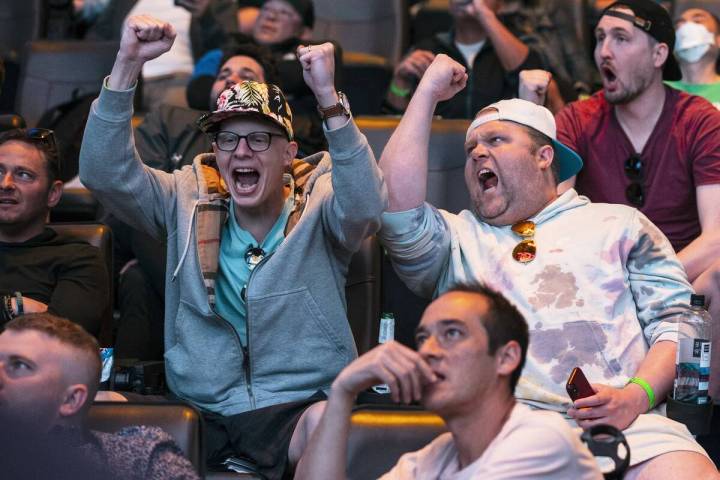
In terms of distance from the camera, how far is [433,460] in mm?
2404

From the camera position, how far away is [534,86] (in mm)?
3938

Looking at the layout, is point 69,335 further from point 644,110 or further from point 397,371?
point 644,110

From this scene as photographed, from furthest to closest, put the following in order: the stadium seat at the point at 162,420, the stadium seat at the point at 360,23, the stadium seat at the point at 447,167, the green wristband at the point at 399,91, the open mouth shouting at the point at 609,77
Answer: the stadium seat at the point at 360,23
the green wristband at the point at 399,91
the stadium seat at the point at 447,167
the open mouth shouting at the point at 609,77
the stadium seat at the point at 162,420

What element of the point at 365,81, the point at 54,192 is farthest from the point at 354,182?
the point at 365,81

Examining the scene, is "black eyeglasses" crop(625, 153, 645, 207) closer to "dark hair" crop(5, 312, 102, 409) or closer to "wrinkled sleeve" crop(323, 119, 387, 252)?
"wrinkled sleeve" crop(323, 119, 387, 252)

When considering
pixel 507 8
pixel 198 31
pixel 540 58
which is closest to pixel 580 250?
pixel 540 58

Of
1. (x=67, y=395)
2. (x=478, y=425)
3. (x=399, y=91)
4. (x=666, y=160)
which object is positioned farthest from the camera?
(x=399, y=91)

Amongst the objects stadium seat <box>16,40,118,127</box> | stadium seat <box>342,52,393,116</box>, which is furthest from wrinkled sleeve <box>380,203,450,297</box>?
stadium seat <box>16,40,118,127</box>

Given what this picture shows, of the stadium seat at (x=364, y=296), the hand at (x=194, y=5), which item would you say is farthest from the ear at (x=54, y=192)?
the hand at (x=194, y=5)

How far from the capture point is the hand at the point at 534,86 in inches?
155

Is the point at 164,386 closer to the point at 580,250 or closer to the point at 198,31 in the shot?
the point at 580,250

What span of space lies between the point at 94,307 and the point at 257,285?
1.62 feet

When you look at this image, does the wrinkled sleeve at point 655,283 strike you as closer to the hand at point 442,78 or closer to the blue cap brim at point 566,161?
the blue cap brim at point 566,161

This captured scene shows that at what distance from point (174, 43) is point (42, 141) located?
2.38 m
